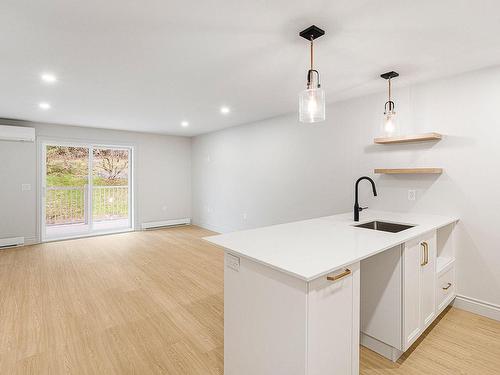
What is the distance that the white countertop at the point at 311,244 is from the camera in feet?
4.36

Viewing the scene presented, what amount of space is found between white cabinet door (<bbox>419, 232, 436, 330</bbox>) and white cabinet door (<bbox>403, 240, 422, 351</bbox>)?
0.09 meters

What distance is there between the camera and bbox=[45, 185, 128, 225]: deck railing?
601cm

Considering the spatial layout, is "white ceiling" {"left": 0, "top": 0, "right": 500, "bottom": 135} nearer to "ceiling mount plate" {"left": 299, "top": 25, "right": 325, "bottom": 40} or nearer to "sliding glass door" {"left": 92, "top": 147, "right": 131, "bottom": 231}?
"ceiling mount plate" {"left": 299, "top": 25, "right": 325, "bottom": 40}

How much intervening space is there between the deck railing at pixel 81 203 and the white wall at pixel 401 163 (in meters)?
3.24

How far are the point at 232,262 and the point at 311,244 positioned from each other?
0.51 metres

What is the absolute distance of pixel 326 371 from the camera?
135 cm

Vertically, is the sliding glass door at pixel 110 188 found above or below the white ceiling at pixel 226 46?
below

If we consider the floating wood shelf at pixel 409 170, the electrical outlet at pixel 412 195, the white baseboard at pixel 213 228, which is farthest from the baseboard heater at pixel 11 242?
the electrical outlet at pixel 412 195

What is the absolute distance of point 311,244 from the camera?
1709mm

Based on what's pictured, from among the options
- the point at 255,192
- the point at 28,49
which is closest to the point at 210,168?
the point at 255,192

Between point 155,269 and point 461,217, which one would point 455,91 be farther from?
point 155,269

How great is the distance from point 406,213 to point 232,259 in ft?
7.83

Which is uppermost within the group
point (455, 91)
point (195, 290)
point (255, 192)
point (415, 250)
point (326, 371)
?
point (455, 91)

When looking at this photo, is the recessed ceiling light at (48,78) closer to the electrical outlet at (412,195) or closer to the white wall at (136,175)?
the white wall at (136,175)
